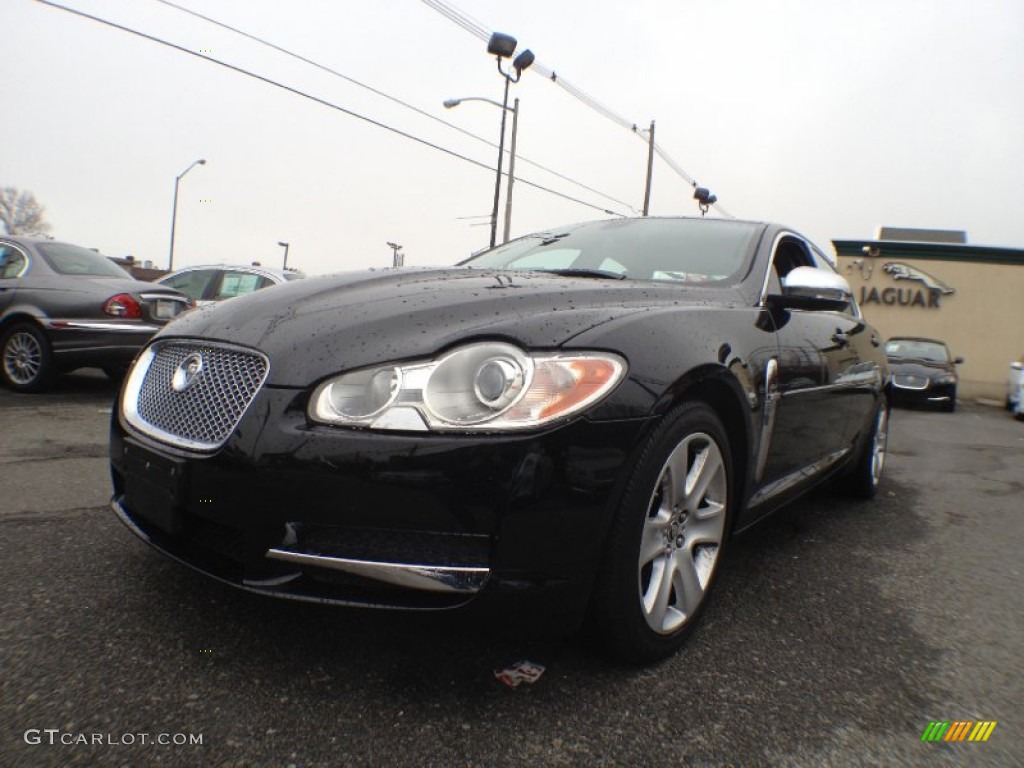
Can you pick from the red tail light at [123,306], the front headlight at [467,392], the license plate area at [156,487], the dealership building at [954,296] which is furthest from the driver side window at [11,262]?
the dealership building at [954,296]

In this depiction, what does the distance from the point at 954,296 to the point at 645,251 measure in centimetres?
2052

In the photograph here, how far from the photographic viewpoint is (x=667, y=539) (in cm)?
195

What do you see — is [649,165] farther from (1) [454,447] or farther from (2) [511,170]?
(1) [454,447]

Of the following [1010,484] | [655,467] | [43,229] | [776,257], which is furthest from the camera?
[43,229]

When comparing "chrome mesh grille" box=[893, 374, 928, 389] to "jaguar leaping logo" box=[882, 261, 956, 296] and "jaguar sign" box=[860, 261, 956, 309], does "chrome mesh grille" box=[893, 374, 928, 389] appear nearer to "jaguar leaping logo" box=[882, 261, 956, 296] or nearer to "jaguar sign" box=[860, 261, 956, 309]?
"jaguar sign" box=[860, 261, 956, 309]

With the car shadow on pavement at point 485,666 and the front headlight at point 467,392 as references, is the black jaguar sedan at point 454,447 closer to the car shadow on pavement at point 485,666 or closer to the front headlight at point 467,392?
the front headlight at point 467,392

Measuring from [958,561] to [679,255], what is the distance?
1859 mm

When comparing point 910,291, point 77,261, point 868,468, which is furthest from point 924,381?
point 77,261

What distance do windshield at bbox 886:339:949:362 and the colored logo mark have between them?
12733 millimetres

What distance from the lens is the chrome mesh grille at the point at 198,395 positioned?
5.60ft

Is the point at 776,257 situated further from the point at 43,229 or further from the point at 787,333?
the point at 43,229

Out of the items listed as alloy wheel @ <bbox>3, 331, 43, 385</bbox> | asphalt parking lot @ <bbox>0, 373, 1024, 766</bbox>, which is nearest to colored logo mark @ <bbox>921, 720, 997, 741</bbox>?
asphalt parking lot @ <bbox>0, 373, 1024, 766</bbox>

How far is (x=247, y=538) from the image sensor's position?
161cm

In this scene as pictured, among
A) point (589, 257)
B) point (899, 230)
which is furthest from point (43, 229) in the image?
point (589, 257)
